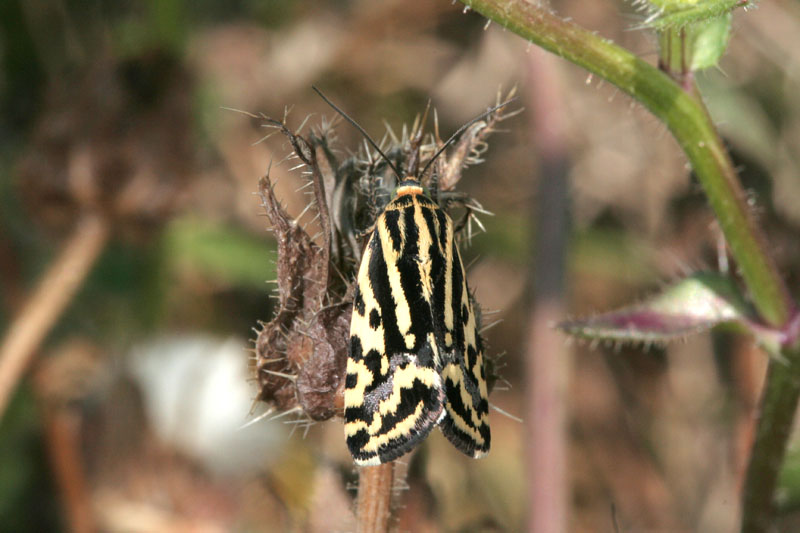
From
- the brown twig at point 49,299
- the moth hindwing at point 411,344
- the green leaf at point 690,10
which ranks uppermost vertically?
the brown twig at point 49,299

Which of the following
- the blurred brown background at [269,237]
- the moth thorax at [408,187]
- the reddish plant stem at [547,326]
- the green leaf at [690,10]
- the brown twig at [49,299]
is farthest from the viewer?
the blurred brown background at [269,237]

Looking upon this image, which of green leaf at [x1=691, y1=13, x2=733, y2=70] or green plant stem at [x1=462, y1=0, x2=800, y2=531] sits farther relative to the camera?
green leaf at [x1=691, y1=13, x2=733, y2=70]

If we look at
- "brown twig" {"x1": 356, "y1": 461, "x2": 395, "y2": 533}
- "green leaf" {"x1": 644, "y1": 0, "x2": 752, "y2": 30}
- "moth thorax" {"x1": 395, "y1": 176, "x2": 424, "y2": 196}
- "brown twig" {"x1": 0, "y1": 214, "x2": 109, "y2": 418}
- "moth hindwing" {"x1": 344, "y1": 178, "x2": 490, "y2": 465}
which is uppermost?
"brown twig" {"x1": 0, "y1": 214, "x2": 109, "y2": 418}

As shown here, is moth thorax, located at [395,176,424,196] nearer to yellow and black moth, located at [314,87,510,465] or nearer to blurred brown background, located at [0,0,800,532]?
yellow and black moth, located at [314,87,510,465]

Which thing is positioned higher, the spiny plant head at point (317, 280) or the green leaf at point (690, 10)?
the green leaf at point (690, 10)

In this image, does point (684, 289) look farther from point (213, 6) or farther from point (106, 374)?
point (213, 6)

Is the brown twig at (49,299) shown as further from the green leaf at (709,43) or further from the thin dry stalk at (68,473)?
the green leaf at (709,43)

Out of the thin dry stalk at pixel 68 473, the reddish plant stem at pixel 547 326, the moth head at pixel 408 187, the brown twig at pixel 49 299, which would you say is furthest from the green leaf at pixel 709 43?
the thin dry stalk at pixel 68 473

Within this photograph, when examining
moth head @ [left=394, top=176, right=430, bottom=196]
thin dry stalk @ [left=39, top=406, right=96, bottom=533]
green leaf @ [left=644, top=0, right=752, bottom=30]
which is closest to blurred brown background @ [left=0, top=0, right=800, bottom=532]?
thin dry stalk @ [left=39, top=406, right=96, bottom=533]
